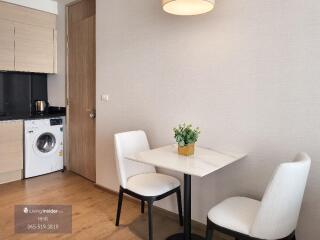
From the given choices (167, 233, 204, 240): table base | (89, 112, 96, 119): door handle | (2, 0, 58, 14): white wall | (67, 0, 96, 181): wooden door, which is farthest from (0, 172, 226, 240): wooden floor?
(2, 0, 58, 14): white wall

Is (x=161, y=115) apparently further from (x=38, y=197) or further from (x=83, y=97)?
(x=38, y=197)

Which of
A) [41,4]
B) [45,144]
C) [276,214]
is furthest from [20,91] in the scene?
[276,214]

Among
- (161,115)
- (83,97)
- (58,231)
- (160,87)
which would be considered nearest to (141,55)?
(160,87)

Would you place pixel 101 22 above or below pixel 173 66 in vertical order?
above

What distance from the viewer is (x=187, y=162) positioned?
184 centimetres

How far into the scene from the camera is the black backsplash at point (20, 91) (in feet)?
12.4

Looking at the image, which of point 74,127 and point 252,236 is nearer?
point 252,236

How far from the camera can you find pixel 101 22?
10.1ft

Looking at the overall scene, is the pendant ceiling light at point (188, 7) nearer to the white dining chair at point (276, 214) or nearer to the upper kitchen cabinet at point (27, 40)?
the white dining chair at point (276, 214)

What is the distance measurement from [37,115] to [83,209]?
5.46ft

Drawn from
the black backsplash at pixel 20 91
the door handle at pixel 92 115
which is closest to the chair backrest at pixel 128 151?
the door handle at pixel 92 115

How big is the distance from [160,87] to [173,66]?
0.80 ft

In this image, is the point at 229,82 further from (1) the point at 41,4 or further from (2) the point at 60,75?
(1) the point at 41,4

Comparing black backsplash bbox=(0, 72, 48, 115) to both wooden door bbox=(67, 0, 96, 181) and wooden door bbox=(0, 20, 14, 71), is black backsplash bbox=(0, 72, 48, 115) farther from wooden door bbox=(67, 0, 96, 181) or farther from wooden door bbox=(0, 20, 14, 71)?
wooden door bbox=(67, 0, 96, 181)
